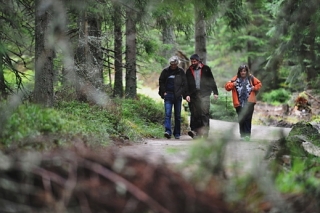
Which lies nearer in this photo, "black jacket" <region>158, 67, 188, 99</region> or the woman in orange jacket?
the woman in orange jacket

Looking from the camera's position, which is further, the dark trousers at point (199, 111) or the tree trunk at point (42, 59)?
the dark trousers at point (199, 111)

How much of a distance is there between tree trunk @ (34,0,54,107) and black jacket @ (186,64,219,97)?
4898mm

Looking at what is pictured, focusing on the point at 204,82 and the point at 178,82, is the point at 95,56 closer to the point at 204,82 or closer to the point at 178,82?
the point at 178,82

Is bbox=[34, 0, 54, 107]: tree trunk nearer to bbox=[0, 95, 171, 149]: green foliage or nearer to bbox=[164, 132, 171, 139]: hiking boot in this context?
bbox=[0, 95, 171, 149]: green foliage

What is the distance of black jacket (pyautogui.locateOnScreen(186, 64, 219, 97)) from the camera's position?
12.3m

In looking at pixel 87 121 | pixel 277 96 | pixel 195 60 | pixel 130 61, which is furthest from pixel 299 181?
pixel 277 96

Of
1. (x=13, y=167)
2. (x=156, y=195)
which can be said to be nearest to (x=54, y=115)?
(x=13, y=167)

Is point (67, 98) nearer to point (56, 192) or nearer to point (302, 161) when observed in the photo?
point (302, 161)

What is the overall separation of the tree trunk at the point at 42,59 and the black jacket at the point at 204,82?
16.1ft

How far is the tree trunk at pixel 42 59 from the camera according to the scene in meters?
8.12

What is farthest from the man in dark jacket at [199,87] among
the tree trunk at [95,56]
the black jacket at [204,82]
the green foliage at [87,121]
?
the tree trunk at [95,56]

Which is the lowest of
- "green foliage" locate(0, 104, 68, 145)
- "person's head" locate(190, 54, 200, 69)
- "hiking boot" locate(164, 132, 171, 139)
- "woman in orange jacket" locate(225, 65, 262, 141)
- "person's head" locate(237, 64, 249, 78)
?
"hiking boot" locate(164, 132, 171, 139)

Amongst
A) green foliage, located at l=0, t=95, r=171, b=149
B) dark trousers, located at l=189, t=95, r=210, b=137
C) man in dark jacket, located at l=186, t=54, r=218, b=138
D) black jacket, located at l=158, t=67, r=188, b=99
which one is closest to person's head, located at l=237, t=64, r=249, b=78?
man in dark jacket, located at l=186, t=54, r=218, b=138

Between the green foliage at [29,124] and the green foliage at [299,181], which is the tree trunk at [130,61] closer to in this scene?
the green foliage at [29,124]
